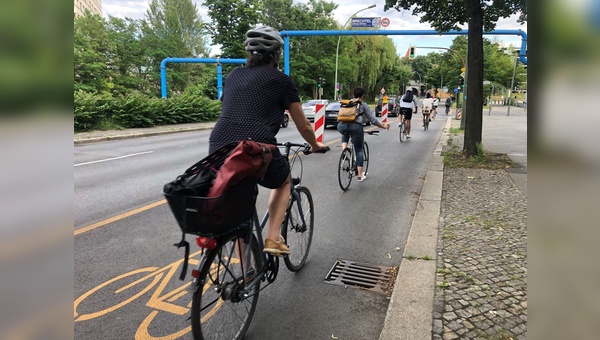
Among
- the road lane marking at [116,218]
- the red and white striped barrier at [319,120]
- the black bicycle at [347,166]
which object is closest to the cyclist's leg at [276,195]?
the road lane marking at [116,218]

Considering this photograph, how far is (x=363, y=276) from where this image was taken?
4000 mm

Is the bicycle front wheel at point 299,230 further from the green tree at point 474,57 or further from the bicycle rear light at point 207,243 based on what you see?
the green tree at point 474,57

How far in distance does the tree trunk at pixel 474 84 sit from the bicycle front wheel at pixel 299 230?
7.36 metres

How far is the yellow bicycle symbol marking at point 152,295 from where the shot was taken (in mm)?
2961

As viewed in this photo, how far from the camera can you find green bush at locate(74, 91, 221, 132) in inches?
651

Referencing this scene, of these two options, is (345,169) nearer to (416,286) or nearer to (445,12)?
(416,286)

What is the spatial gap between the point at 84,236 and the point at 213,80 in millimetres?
41896

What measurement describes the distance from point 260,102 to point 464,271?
2.48 metres

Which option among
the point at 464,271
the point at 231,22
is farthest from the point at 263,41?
the point at 231,22

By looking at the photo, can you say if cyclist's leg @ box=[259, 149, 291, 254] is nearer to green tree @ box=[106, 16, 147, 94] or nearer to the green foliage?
the green foliage

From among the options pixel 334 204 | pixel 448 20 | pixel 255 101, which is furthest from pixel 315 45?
pixel 255 101
